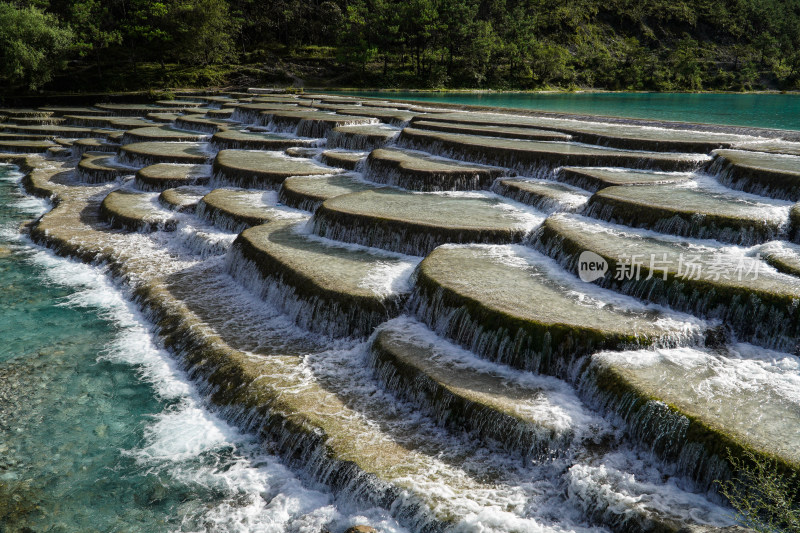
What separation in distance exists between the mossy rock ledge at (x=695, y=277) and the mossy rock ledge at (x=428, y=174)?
419 cm

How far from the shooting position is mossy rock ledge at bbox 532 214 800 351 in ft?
26.0

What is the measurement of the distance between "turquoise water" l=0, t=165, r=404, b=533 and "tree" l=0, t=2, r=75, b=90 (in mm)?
33239

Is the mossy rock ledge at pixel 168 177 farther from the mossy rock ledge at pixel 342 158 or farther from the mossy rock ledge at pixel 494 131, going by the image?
the mossy rock ledge at pixel 494 131

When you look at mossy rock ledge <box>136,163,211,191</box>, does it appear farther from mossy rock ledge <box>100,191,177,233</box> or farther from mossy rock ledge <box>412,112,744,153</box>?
mossy rock ledge <box>412,112,744,153</box>

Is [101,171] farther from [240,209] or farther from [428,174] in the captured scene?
[428,174]

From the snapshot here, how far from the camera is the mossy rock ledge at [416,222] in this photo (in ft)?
37.1

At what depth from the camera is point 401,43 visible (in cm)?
6372

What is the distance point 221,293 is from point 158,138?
1471cm

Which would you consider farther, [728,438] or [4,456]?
[4,456]

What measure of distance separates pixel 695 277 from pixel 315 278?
5999mm

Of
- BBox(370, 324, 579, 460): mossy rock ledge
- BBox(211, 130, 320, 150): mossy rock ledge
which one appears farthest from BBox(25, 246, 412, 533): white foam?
BBox(211, 130, 320, 150): mossy rock ledge

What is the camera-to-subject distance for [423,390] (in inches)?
294

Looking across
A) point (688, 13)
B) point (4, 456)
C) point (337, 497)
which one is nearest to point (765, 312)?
point (337, 497)

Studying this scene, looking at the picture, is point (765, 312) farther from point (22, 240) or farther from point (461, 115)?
point (461, 115)
